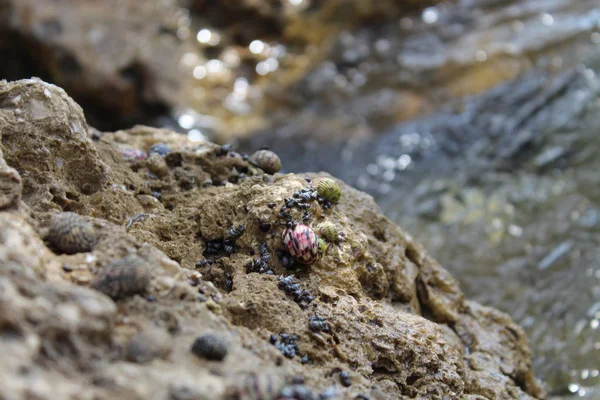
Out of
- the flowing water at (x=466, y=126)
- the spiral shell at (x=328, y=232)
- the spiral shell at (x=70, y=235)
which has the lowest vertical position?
the spiral shell at (x=70, y=235)

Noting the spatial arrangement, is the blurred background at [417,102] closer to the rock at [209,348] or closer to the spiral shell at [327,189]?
the spiral shell at [327,189]

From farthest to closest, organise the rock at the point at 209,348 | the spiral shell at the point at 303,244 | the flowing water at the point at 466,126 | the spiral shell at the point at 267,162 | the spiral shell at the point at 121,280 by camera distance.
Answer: the flowing water at the point at 466,126 → the spiral shell at the point at 267,162 → the spiral shell at the point at 303,244 → the spiral shell at the point at 121,280 → the rock at the point at 209,348

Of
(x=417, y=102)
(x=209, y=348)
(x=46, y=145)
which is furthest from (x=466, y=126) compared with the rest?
(x=209, y=348)

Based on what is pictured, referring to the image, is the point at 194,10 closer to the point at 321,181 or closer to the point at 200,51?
the point at 200,51

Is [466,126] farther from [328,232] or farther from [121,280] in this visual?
[121,280]

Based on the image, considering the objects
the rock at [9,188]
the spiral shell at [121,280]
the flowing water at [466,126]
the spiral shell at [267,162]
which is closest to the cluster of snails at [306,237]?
the spiral shell at [267,162]

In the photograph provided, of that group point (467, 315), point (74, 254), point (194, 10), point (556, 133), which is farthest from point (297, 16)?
point (74, 254)
